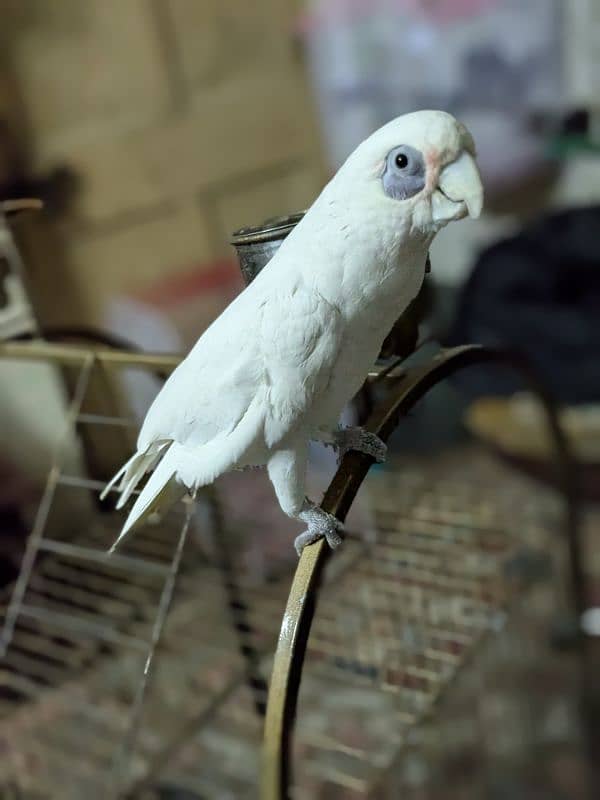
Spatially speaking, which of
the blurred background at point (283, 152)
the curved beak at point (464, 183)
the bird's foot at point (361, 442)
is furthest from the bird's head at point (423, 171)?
the blurred background at point (283, 152)

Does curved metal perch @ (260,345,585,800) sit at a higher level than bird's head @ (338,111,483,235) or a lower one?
lower

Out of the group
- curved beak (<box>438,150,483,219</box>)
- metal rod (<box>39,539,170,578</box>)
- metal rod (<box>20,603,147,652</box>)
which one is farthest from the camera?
metal rod (<box>20,603,147,652</box>)

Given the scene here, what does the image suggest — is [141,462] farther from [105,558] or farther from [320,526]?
[105,558]

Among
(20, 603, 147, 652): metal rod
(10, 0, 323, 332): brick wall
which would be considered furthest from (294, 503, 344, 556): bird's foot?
(10, 0, 323, 332): brick wall

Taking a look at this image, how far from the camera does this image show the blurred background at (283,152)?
3.34 ft

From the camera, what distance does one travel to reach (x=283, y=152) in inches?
45.5

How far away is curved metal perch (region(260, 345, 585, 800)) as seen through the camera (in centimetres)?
33

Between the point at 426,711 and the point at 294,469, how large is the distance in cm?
32

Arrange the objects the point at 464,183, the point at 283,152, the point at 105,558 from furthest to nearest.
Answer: the point at 283,152 < the point at 105,558 < the point at 464,183

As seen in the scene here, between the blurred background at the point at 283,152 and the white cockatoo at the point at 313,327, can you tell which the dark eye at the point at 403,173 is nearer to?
the white cockatoo at the point at 313,327

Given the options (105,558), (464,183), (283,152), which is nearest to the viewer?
(464,183)

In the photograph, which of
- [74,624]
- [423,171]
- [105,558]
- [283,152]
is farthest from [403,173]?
[283,152]

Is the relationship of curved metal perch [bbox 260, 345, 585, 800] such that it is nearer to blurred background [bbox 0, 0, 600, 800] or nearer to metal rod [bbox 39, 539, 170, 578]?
metal rod [bbox 39, 539, 170, 578]

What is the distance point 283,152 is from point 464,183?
918mm
